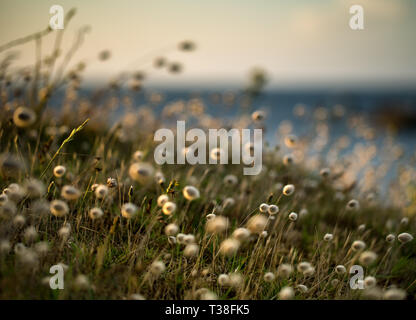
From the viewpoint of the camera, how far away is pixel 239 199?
274 centimetres

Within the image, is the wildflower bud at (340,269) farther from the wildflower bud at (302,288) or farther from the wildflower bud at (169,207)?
the wildflower bud at (169,207)

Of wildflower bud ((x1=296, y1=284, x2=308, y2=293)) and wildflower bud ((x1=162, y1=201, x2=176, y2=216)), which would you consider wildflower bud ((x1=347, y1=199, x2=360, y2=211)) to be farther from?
wildflower bud ((x1=162, y1=201, x2=176, y2=216))

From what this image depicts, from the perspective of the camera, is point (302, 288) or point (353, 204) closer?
point (302, 288)

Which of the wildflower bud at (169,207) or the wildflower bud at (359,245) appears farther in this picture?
the wildflower bud at (359,245)

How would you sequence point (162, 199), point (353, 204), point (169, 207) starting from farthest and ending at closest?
point (353, 204) < point (162, 199) < point (169, 207)

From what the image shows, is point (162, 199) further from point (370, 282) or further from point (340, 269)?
point (370, 282)

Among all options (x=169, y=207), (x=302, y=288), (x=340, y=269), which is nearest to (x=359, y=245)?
(x=340, y=269)

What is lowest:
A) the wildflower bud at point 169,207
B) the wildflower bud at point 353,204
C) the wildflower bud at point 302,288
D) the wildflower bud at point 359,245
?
the wildflower bud at point 302,288

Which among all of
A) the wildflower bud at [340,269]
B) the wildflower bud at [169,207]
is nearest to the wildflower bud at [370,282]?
the wildflower bud at [340,269]

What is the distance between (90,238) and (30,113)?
843 millimetres

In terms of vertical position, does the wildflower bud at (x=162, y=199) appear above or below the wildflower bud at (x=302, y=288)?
above

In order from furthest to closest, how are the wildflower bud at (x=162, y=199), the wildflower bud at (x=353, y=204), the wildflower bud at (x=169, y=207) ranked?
the wildflower bud at (x=353, y=204)
the wildflower bud at (x=162, y=199)
the wildflower bud at (x=169, y=207)
